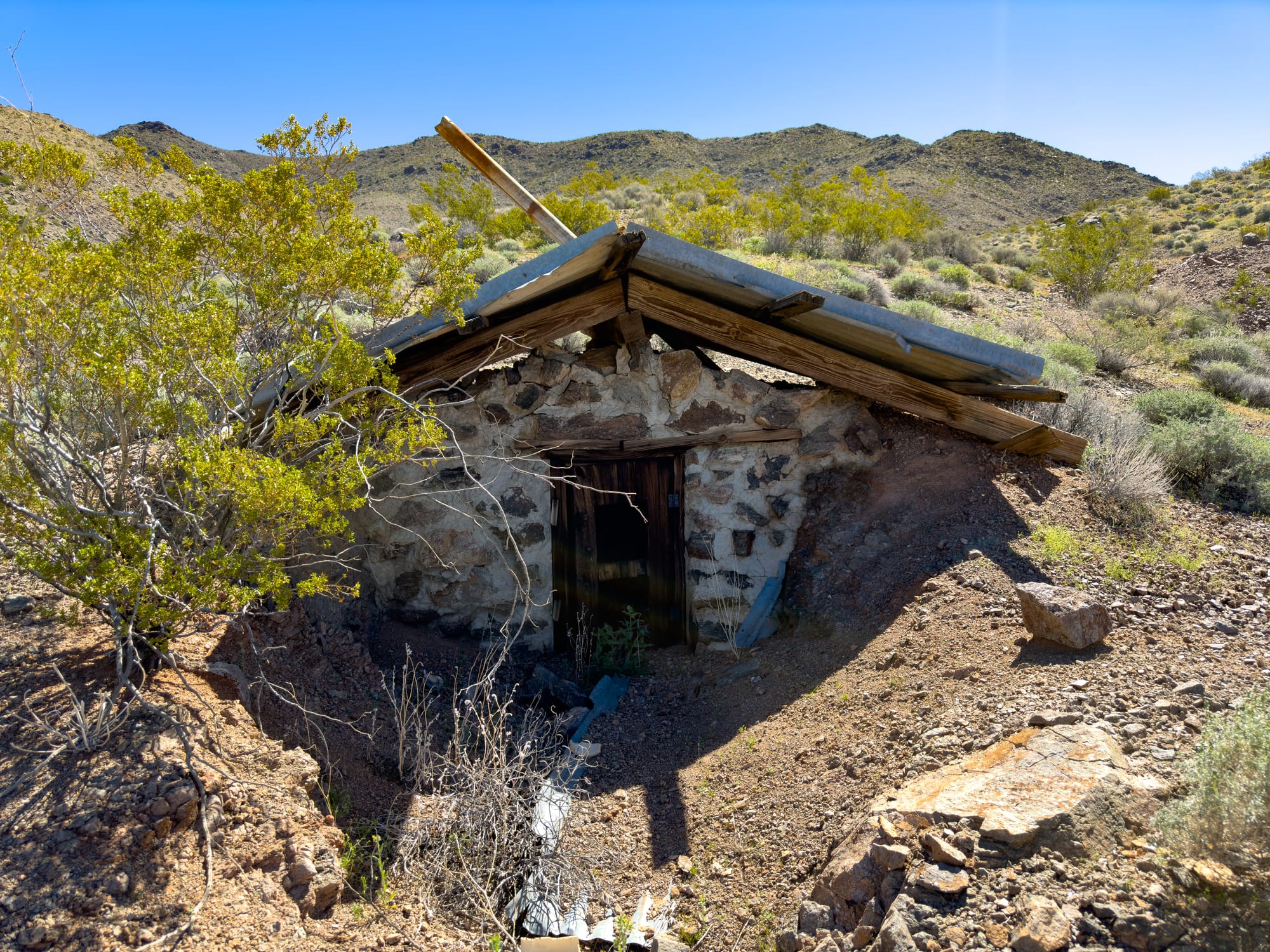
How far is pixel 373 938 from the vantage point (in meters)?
2.60

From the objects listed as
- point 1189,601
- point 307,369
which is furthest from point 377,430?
point 1189,601

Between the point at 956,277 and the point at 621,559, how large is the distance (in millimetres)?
10877

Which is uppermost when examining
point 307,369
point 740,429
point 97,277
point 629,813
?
point 97,277

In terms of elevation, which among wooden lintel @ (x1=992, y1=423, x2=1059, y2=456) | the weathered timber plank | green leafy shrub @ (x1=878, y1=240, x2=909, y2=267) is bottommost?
wooden lintel @ (x1=992, y1=423, x2=1059, y2=456)

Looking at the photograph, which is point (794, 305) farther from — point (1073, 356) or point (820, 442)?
point (1073, 356)

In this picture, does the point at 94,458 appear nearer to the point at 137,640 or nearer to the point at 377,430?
the point at 137,640

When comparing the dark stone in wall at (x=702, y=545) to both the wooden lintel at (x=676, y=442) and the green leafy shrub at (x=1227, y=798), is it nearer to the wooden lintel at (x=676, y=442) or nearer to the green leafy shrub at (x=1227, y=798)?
the wooden lintel at (x=676, y=442)

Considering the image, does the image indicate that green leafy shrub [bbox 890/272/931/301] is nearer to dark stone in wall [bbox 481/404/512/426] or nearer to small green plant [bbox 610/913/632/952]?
dark stone in wall [bbox 481/404/512/426]

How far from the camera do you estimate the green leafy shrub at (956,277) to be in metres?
13.5

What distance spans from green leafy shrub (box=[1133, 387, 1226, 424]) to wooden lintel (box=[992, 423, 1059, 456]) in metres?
2.57

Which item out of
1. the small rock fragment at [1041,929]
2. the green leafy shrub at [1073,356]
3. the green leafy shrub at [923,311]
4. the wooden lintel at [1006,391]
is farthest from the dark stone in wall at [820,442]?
the green leafy shrub at [1073,356]

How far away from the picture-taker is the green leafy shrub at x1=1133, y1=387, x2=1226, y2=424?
6.95 meters

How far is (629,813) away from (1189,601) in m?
3.08

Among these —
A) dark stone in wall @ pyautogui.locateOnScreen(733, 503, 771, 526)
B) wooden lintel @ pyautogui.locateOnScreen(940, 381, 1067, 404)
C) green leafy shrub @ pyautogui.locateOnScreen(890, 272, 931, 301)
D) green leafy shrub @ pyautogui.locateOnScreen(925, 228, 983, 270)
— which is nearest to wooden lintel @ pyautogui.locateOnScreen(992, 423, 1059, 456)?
wooden lintel @ pyautogui.locateOnScreen(940, 381, 1067, 404)
